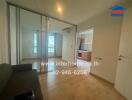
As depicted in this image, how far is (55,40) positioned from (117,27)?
562 centimetres

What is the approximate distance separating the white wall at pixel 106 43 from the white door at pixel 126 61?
0.42 metres

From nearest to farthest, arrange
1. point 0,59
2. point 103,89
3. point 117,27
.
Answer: point 0,59, point 103,89, point 117,27

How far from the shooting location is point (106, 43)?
2.91 metres

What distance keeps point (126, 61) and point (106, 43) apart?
1.01 metres

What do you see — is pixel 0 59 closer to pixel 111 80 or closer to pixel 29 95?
pixel 29 95

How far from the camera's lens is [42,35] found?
3408mm

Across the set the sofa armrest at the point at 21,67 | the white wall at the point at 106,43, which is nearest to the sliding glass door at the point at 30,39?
the sofa armrest at the point at 21,67

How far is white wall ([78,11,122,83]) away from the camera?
2.65m

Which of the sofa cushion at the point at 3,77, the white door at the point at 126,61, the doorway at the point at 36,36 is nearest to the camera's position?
the sofa cushion at the point at 3,77

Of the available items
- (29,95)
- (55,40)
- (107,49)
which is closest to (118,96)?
(107,49)

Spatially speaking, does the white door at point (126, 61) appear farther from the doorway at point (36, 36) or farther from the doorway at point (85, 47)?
the doorway at point (85, 47)

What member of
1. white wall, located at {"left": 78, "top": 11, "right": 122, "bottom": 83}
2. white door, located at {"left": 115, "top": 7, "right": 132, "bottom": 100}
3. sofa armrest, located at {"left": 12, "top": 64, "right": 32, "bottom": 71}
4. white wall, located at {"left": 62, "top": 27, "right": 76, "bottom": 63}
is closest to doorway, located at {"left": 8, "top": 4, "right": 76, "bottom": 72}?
white wall, located at {"left": 62, "top": 27, "right": 76, "bottom": 63}

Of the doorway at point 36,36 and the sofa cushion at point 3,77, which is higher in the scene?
the doorway at point 36,36

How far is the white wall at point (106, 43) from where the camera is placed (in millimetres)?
2650
